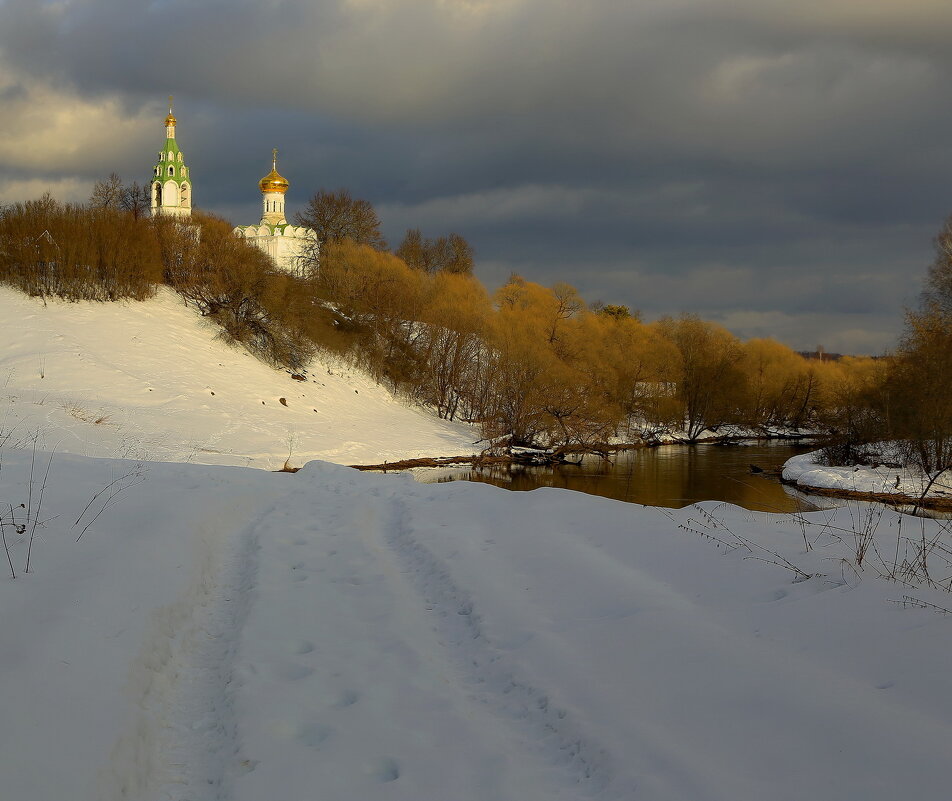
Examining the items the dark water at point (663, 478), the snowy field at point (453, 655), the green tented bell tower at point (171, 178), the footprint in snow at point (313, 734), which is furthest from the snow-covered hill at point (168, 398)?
the green tented bell tower at point (171, 178)

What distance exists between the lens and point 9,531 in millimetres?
5594

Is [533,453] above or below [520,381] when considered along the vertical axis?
below

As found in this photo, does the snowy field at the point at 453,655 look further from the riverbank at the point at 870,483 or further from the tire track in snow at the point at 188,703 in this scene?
the riverbank at the point at 870,483

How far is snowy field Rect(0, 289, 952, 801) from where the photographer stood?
307cm

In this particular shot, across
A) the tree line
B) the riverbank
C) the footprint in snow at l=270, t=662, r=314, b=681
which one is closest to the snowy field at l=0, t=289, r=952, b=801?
the footprint in snow at l=270, t=662, r=314, b=681

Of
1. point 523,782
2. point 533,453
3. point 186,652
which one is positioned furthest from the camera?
point 533,453

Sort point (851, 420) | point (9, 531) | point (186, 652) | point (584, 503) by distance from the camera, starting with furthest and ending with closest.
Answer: point (851, 420), point (584, 503), point (9, 531), point (186, 652)

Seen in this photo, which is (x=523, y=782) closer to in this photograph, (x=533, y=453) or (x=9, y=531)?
(x=9, y=531)

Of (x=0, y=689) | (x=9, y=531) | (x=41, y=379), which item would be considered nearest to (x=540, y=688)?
(x=0, y=689)

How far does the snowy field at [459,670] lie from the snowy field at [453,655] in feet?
0.05

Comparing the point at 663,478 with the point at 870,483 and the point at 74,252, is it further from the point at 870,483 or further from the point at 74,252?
the point at 74,252

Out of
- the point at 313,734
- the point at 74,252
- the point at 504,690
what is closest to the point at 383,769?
the point at 313,734

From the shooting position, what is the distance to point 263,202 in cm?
6506

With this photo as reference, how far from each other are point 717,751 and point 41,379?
25647 mm
